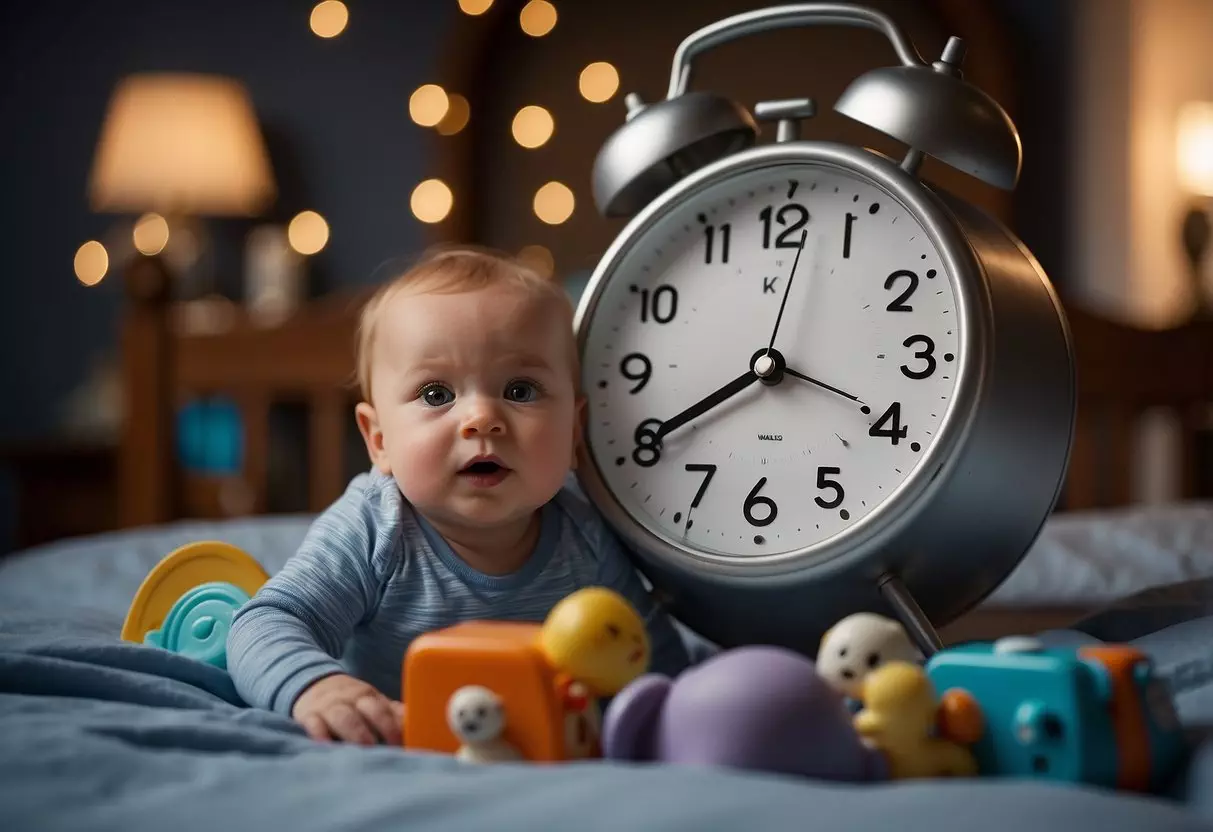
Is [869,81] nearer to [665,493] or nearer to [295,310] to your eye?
[665,493]

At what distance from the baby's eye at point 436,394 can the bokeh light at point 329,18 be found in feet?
8.93

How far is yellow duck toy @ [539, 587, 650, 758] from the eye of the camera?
1.86ft

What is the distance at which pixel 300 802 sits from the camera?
0.49 m

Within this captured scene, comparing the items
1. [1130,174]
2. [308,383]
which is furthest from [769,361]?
[1130,174]

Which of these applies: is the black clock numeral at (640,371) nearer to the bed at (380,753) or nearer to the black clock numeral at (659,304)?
the black clock numeral at (659,304)

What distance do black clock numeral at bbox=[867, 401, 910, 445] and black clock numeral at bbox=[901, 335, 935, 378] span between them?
2 centimetres

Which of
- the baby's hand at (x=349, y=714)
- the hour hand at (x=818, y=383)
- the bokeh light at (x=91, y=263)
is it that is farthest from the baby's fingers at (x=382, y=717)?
the bokeh light at (x=91, y=263)

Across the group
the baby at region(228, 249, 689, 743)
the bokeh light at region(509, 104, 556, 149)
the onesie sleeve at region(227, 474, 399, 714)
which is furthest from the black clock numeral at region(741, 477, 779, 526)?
the bokeh light at region(509, 104, 556, 149)

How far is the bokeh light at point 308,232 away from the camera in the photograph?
3338mm

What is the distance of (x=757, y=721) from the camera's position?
0.53 m

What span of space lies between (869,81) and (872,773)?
46 cm

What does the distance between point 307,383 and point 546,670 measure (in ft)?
5.52

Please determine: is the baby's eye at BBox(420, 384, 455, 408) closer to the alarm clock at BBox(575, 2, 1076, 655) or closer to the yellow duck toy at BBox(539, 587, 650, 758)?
the alarm clock at BBox(575, 2, 1076, 655)

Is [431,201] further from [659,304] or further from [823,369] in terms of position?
[823,369]
